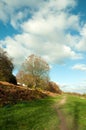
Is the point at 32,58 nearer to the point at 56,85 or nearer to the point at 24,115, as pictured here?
the point at 56,85

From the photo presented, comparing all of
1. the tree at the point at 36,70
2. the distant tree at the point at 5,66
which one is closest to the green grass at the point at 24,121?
the distant tree at the point at 5,66

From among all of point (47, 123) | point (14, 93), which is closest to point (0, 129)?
point (47, 123)

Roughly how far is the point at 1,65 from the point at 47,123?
124ft

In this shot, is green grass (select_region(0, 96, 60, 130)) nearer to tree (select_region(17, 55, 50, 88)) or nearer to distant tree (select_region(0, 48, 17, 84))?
distant tree (select_region(0, 48, 17, 84))

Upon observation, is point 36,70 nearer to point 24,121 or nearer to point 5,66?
point 5,66

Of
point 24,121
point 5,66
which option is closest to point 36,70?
point 5,66

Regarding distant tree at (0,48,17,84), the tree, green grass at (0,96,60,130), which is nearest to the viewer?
green grass at (0,96,60,130)

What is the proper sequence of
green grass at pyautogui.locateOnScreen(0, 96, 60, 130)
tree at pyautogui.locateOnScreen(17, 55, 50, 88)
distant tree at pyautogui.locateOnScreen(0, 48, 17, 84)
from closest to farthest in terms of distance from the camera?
green grass at pyautogui.locateOnScreen(0, 96, 60, 130), distant tree at pyautogui.locateOnScreen(0, 48, 17, 84), tree at pyautogui.locateOnScreen(17, 55, 50, 88)

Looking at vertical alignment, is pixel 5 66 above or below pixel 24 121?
above

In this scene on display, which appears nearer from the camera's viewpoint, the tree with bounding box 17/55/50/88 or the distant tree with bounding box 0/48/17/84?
the distant tree with bounding box 0/48/17/84

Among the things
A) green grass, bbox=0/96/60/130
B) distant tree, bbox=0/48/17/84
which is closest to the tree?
distant tree, bbox=0/48/17/84

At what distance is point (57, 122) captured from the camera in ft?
57.9

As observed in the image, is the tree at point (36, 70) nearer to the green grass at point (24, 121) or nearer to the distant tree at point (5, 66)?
the distant tree at point (5, 66)

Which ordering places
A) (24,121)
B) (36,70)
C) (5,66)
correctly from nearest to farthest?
(24,121)
(5,66)
(36,70)
